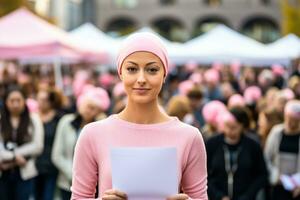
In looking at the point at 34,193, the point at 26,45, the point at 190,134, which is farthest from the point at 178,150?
the point at 26,45

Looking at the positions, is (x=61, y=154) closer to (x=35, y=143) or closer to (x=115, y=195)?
(x=35, y=143)

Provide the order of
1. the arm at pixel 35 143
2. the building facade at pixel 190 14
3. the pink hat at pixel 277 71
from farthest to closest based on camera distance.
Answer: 1. the building facade at pixel 190 14
2. the pink hat at pixel 277 71
3. the arm at pixel 35 143

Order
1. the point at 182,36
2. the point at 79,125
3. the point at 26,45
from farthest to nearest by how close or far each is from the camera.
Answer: the point at 182,36, the point at 26,45, the point at 79,125

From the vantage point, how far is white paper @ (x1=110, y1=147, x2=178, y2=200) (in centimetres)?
345

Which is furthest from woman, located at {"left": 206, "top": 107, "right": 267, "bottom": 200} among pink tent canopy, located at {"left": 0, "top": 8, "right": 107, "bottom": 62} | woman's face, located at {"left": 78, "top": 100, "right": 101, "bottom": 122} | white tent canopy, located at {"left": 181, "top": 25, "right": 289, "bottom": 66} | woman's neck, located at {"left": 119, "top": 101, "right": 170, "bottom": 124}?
white tent canopy, located at {"left": 181, "top": 25, "right": 289, "bottom": 66}

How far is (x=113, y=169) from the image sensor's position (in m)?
3.47

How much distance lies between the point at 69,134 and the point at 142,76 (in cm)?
528

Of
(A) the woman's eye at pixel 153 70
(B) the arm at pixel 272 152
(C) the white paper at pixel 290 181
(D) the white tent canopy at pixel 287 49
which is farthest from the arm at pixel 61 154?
(D) the white tent canopy at pixel 287 49

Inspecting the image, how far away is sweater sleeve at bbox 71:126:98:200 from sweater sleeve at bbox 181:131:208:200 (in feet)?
1.34

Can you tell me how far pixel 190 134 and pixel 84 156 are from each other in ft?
1.55

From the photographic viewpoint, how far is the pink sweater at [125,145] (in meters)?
3.54

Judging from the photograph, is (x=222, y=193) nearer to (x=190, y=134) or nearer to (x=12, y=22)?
(x=190, y=134)

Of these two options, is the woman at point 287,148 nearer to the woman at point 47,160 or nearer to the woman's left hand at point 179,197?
the woman at point 47,160

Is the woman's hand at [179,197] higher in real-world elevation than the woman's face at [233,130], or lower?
higher
